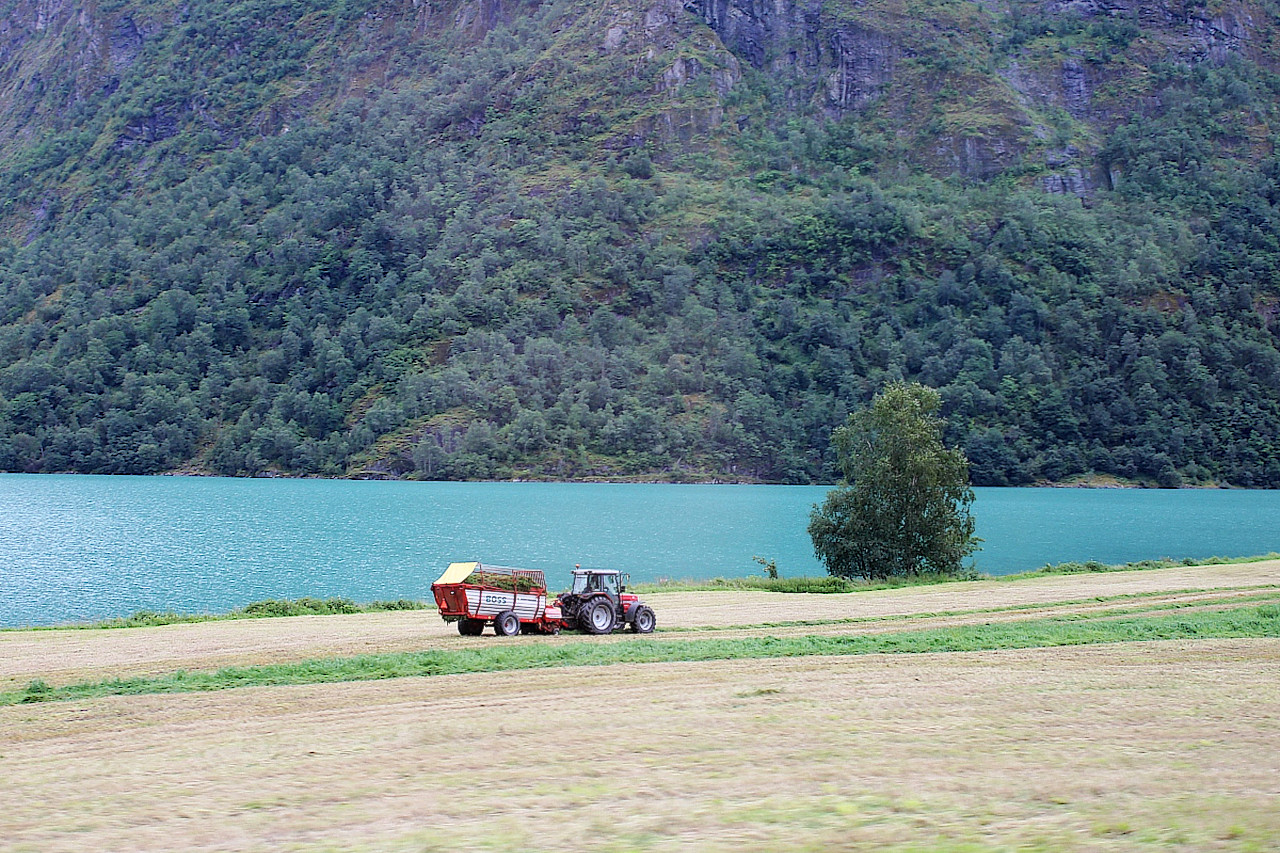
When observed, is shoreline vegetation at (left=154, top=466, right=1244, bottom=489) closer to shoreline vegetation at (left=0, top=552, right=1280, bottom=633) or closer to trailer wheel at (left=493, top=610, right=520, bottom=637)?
shoreline vegetation at (left=0, top=552, right=1280, bottom=633)

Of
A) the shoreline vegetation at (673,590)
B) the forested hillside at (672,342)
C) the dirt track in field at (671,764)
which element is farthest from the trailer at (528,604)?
the forested hillside at (672,342)

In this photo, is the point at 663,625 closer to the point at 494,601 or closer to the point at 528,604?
the point at 528,604

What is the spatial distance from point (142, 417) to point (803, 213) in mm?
113285

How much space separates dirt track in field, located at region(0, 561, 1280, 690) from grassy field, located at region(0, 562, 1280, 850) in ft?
1.30

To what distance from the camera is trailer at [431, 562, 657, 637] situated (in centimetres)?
2423

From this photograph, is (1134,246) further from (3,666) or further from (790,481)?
(3,666)

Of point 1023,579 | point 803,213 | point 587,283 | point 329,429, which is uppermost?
point 803,213

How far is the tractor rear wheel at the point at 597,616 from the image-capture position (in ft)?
82.5

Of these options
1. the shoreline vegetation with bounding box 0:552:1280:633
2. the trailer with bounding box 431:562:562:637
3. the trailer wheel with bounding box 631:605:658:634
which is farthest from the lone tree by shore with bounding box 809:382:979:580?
the trailer with bounding box 431:562:562:637

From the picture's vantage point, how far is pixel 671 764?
11.0 meters

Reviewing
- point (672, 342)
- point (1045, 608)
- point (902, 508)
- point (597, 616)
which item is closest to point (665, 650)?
point (597, 616)

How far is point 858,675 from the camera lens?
1700 cm

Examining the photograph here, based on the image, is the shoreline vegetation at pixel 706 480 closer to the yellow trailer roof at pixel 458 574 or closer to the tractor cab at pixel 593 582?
the tractor cab at pixel 593 582

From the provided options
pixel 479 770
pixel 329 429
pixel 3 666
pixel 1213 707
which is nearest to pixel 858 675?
pixel 1213 707
